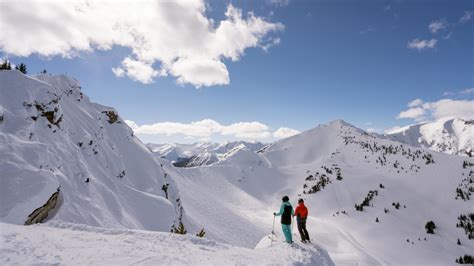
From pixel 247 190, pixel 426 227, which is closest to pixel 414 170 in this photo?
pixel 426 227

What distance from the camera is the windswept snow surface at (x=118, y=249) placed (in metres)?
6.70

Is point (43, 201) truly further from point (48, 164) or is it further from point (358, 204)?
point (358, 204)

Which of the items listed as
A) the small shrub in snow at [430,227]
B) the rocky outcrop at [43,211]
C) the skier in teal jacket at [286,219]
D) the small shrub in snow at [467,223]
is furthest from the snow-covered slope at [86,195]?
the small shrub in snow at [467,223]

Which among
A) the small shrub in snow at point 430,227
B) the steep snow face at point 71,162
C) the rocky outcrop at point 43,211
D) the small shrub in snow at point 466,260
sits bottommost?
the small shrub in snow at point 466,260

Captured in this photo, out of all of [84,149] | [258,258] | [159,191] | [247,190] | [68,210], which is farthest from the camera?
[247,190]

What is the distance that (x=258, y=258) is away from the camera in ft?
30.1

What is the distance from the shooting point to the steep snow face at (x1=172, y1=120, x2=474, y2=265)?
71.7ft

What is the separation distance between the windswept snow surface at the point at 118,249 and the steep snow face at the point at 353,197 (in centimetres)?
592

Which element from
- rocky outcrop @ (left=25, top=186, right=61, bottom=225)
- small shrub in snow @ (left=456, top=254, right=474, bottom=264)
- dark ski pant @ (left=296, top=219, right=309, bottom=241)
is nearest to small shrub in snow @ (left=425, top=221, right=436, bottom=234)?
small shrub in snow @ (left=456, top=254, right=474, bottom=264)

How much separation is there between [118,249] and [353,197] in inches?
1204

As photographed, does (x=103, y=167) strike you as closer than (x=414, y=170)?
Yes

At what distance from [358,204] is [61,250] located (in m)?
30.3

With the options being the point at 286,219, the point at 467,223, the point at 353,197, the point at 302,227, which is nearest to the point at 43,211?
the point at 286,219

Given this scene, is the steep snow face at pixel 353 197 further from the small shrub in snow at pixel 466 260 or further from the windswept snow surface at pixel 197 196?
the small shrub in snow at pixel 466 260
